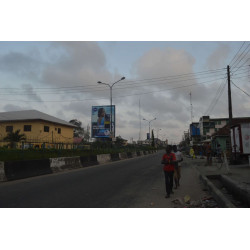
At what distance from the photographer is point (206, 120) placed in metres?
80.2

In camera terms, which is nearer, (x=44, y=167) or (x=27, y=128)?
(x=44, y=167)

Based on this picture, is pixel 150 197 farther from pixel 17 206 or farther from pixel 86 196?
pixel 17 206

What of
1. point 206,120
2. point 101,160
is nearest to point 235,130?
point 101,160

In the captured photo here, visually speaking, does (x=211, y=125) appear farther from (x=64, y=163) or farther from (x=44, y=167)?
(x=44, y=167)

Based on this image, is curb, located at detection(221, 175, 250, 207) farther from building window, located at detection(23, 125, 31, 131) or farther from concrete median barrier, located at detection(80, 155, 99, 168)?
building window, located at detection(23, 125, 31, 131)

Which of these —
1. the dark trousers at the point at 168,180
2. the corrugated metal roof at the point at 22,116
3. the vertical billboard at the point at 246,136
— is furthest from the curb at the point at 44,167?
the corrugated metal roof at the point at 22,116

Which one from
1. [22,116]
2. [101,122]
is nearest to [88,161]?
[101,122]

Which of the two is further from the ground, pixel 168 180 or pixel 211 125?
pixel 211 125

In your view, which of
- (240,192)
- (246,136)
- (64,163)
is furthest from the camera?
(246,136)

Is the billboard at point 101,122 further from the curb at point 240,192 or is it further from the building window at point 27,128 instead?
the curb at point 240,192

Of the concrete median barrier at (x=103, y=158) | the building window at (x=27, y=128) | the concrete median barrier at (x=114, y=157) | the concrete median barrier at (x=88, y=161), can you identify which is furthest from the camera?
the building window at (x=27, y=128)

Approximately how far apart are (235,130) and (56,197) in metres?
15.5

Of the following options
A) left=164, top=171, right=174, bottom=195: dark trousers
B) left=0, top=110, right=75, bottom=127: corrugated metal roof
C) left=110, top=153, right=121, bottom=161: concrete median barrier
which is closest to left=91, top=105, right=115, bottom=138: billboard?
left=0, top=110, right=75, bottom=127: corrugated metal roof

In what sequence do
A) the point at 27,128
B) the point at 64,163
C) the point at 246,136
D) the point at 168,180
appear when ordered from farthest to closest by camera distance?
1. the point at 27,128
2. the point at 246,136
3. the point at 64,163
4. the point at 168,180
